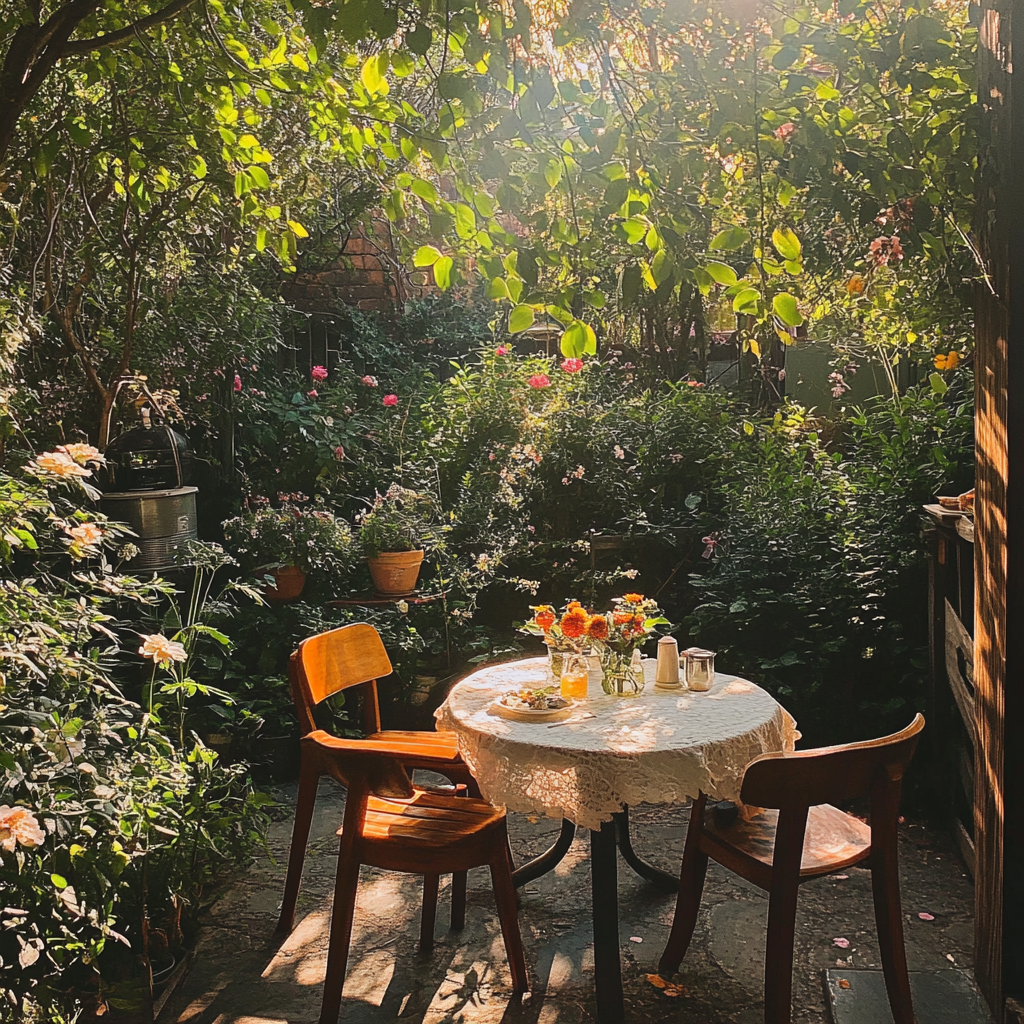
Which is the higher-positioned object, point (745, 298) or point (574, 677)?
point (745, 298)

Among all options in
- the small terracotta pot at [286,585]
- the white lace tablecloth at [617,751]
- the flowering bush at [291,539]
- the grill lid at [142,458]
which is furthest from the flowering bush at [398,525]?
the white lace tablecloth at [617,751]

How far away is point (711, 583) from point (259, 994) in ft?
8.85

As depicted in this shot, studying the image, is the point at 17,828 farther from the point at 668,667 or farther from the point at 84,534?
the point at 668,667

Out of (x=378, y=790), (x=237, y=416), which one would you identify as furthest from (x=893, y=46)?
(x=237, y=416)

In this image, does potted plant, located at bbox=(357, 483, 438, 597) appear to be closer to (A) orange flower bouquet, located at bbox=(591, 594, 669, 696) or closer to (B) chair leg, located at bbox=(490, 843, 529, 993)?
(A) orange flower bouquet, located at bbox=(591, 594, 669, 696)

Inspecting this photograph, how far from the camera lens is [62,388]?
4590 millimetres

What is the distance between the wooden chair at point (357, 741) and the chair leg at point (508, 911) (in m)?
0.33

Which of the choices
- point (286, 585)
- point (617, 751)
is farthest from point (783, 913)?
point (286, 585)

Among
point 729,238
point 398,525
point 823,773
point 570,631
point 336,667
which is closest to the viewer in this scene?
point 729,238

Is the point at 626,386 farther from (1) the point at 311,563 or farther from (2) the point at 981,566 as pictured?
(2) the point at 981,566

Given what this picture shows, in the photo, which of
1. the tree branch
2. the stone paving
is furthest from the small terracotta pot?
the tree branch

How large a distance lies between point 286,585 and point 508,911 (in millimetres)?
2481

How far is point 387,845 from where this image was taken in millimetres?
2521

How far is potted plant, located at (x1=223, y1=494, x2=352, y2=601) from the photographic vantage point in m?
4.69
